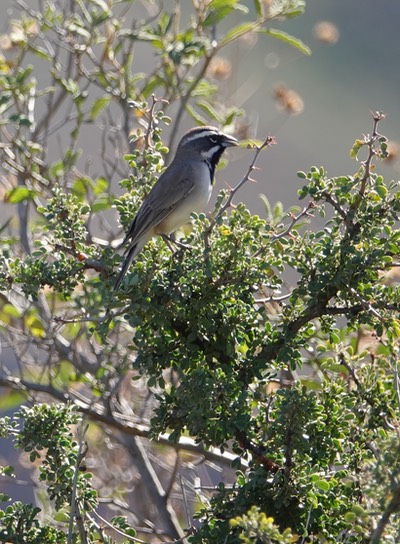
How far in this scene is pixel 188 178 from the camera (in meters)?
5.50

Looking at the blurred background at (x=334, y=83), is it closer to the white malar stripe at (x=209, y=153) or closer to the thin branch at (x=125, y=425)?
the white malar stripe at (x=209, y=153)

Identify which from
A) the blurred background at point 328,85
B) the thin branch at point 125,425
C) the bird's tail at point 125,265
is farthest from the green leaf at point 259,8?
the blurred background at point 328,85

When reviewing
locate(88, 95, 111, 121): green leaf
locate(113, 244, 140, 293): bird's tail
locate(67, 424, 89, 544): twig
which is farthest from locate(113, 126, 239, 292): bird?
locate(67, 424, 89, 544): twig

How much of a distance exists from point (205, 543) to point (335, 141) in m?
11.5

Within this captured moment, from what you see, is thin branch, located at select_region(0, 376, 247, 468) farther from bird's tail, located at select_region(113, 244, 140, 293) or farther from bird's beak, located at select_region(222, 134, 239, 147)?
bird's beak, located at select_region(222, 134, 239, 147)

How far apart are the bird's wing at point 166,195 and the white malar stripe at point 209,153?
100mm

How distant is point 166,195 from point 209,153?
42cm

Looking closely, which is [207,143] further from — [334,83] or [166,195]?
[334,83]

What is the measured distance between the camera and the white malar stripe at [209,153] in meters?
5.47

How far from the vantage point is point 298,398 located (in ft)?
9.31

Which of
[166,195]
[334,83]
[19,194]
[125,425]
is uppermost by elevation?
[334,83]

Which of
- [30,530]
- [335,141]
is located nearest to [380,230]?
[30,530]

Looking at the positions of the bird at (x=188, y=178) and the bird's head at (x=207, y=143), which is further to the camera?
the bird's head at (x=207, y=143)

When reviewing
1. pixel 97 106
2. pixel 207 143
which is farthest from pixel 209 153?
pixel 97 106
